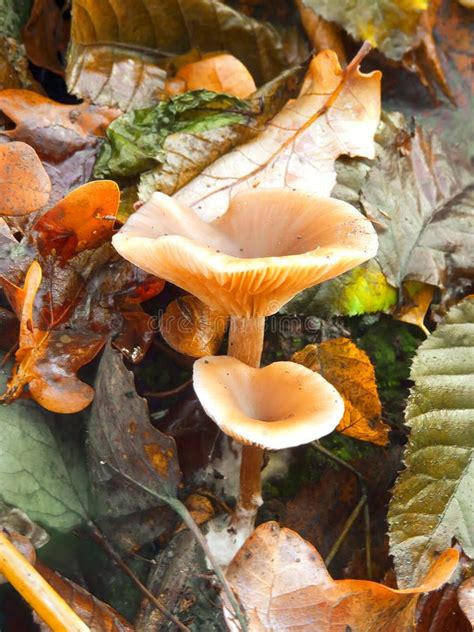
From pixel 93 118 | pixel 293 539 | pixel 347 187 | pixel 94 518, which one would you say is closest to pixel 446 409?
pixel 293 539

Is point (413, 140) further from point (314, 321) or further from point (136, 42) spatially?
point (136, 42)

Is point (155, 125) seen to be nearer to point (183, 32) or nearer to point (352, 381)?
point (183, 32)

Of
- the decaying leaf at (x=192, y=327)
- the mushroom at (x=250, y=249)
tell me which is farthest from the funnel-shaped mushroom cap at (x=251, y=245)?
the decaying leaf at (x=192, y=327)

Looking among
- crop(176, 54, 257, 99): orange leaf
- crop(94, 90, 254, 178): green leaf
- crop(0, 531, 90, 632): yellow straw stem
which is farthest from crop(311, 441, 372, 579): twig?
crop(176, 54, 257, 99): orange leaf

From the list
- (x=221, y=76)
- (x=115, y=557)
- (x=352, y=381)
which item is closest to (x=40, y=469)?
(x=115, y=557)

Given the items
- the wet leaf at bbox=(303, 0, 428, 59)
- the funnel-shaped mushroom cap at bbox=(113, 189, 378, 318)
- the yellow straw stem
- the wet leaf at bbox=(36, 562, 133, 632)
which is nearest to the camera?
the yellow straw stem

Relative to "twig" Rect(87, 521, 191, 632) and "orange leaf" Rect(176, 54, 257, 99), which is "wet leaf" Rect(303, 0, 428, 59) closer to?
"orange leaf" Rect(176, 54, 257, 99)
